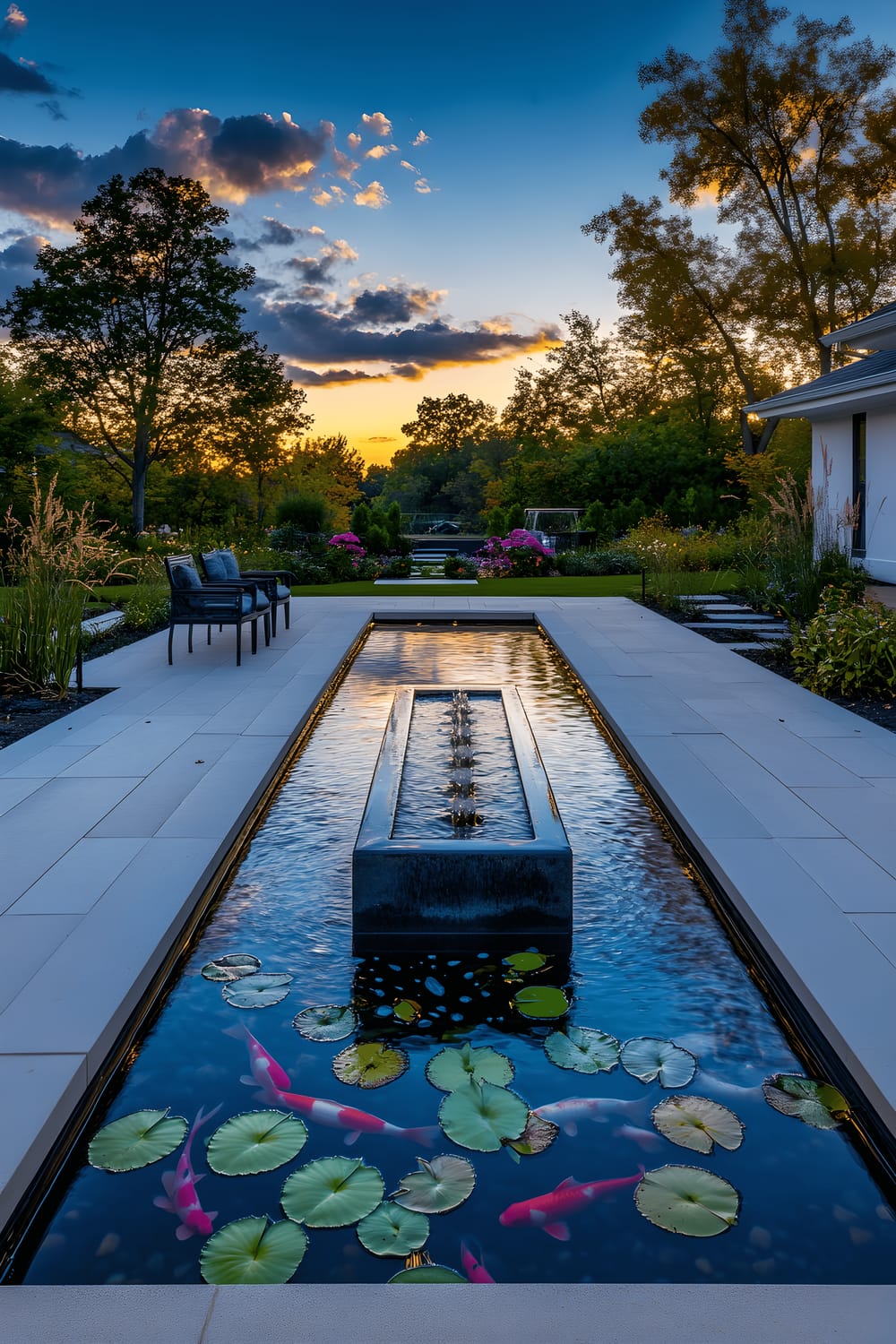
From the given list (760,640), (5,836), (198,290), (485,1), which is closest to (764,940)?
(5,836)

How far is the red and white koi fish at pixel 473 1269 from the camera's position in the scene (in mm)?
1982

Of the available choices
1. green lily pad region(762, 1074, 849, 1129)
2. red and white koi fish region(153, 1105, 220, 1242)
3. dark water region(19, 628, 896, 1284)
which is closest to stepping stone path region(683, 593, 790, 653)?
dark water region(19, 628, 896, 1284)

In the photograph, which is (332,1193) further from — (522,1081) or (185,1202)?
(522,1081)

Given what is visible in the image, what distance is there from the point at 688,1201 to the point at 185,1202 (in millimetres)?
1124

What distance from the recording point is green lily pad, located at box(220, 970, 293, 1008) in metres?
3.12

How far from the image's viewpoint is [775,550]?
10461 mm

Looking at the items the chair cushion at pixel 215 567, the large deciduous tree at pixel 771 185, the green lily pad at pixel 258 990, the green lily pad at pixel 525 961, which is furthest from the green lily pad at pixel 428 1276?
the large deciduous tree at pixel 771 185

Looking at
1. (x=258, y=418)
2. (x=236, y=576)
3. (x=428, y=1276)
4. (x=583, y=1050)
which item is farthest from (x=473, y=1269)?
(x=258, y=418)

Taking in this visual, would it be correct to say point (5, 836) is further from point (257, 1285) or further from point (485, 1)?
point (485, 1)

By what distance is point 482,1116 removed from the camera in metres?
2.54

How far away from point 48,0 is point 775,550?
12.3 metres

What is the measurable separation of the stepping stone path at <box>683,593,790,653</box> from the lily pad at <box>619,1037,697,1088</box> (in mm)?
7318

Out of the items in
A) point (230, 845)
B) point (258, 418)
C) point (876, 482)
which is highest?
point (258, 418)

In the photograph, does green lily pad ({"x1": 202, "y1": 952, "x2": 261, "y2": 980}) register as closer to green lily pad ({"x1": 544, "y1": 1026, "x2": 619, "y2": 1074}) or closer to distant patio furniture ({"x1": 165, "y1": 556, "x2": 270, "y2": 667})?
green lily pad ({"x1": 544, "y1": 1026, "x2": 619, "y2": 1074})
